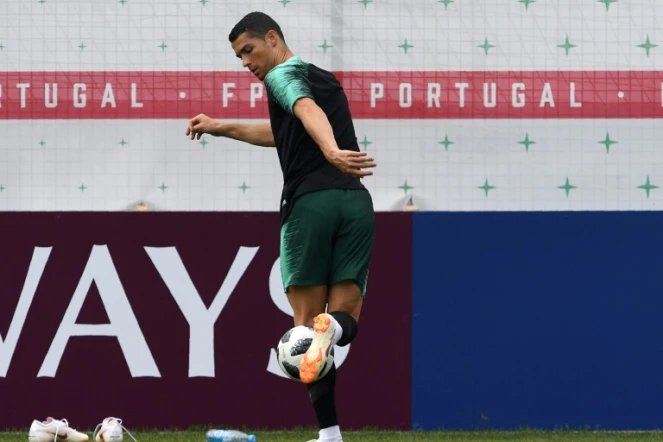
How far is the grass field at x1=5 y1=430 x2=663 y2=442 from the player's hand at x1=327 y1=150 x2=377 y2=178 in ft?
6.87

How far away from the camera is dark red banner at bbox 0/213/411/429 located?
7.00 m

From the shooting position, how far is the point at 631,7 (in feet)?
23.6

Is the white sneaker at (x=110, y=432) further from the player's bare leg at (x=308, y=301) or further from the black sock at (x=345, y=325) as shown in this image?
→ the black sock at (x=345, y=325)

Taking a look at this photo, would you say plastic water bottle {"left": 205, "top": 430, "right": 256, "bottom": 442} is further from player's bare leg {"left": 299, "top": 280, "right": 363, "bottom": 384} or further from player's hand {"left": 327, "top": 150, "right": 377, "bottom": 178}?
player's hand {"left": 327, "top": 150, "right": 377, "bottom": 178}

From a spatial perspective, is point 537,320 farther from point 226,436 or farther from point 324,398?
point 324,398

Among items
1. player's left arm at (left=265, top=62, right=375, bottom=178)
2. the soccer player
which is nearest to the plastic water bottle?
the soccer player

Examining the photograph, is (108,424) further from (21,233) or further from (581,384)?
(581,384)

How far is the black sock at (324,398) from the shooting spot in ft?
17.5

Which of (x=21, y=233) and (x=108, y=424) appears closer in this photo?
(x=108, y=424)

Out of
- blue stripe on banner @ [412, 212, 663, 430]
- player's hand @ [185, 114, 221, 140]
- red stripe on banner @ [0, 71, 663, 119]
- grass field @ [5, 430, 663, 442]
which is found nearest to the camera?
player's hand @ [185, 114, 221, 140]

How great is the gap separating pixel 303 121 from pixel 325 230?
480 mm

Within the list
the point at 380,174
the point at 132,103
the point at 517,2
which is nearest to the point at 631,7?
the point at 517,2

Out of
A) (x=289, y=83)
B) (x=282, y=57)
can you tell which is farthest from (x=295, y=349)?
(x=282, y=57)

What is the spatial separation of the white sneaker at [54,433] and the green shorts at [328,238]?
4.43 feet
